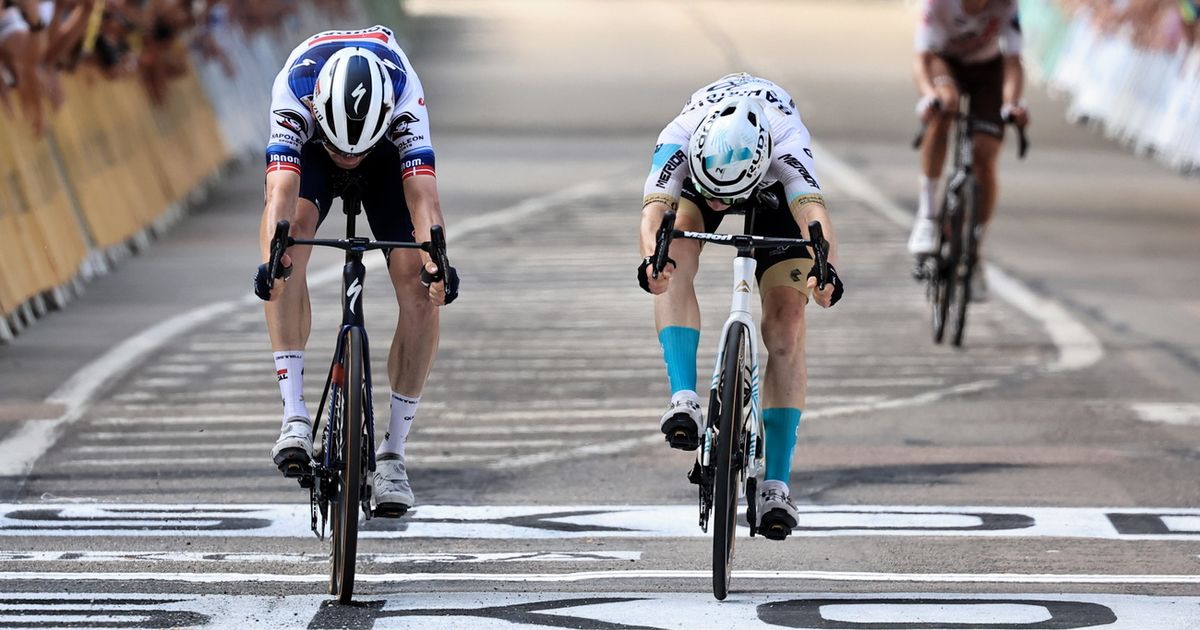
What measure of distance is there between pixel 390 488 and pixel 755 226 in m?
1.51

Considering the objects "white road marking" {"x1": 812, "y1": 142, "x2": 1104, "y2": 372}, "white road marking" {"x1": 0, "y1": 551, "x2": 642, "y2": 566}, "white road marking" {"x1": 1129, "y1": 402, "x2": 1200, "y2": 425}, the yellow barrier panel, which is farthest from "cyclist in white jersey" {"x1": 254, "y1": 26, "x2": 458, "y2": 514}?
the yellow barrier panel

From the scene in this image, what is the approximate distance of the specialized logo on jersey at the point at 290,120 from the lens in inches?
286

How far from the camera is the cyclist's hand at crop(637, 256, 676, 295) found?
7035 millimetres

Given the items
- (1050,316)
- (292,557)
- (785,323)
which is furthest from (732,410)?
(1050,316)

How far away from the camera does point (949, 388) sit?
11.4m

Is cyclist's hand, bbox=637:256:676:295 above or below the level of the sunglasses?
below

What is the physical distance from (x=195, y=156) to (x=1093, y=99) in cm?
1358

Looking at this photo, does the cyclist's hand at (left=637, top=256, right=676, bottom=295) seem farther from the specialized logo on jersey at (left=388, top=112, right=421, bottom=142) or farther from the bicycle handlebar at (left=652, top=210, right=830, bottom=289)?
the specialized logo on jersey at (left=388, top=112, right=421, bottom=142)

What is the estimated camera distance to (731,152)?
7.00 m

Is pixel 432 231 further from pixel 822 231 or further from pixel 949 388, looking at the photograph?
pixel 949 388

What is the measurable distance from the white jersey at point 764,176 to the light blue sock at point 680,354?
17.0 inches

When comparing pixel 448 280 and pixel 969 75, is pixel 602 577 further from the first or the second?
pixel 969 75

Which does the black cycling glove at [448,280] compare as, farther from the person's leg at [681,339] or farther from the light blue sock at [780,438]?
the light blue sock at [780,438]

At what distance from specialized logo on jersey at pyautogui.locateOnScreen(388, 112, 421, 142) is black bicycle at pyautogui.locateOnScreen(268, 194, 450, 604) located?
41 cm
